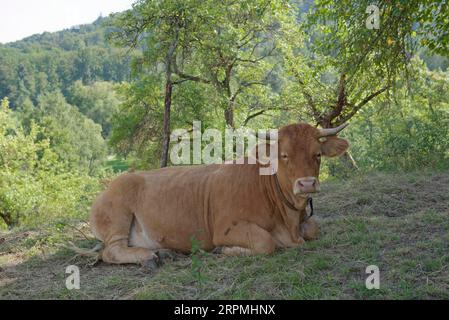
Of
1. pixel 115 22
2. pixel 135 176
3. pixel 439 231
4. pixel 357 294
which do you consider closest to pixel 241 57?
pixel 115 22

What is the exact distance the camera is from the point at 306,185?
210 inches

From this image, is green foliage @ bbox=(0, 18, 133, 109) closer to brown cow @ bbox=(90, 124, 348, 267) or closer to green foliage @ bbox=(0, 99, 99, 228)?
green foliage @ bbox=(0, 99, 99, 228)

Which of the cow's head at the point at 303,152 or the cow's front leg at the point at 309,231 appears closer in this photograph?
the cow's head at the point at 303,152

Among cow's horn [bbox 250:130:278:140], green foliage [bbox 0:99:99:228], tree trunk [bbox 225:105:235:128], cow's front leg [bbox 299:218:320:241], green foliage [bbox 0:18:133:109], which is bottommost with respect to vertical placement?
green foliage [bbox 0:99:99:228]

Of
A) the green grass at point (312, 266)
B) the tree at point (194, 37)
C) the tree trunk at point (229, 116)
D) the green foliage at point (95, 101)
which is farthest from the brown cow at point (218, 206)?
the green foliage at point (95, 101)

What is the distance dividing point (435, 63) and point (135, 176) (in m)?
62.3

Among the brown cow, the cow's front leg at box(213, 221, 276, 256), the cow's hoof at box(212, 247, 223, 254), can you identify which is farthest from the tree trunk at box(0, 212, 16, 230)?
the cow's front leg at box(213, 221, 276, 256)

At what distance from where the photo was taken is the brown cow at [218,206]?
229 inches

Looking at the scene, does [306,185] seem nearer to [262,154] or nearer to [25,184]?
[262,154]

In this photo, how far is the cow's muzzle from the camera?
5.32m

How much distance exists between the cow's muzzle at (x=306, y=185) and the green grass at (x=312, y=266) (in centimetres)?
76

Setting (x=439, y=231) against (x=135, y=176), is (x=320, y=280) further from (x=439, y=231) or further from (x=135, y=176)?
(x=135, y=176)

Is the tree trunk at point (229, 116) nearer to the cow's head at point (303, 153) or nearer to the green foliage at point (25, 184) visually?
the green foliage at point (25, 184)

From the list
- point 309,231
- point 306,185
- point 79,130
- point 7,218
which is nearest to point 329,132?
point 306,185
